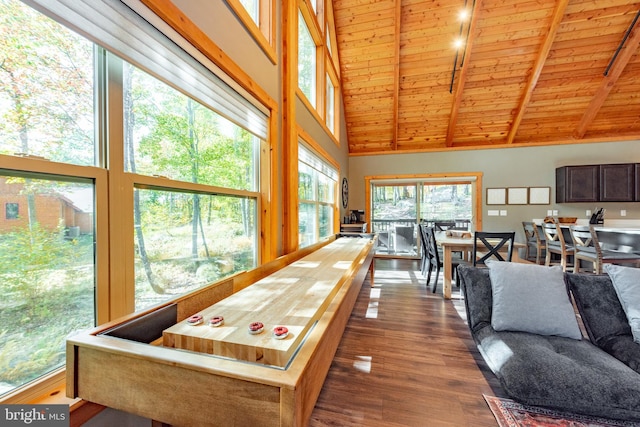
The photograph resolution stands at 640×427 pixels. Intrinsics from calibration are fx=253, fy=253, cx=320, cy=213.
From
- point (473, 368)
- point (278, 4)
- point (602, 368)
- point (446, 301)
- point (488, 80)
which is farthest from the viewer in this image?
point (488, 80)

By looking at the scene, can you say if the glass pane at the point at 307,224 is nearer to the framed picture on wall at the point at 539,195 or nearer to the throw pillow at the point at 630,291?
the throw pillow at the point at 630,291

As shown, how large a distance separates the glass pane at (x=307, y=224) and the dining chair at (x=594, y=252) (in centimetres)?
352

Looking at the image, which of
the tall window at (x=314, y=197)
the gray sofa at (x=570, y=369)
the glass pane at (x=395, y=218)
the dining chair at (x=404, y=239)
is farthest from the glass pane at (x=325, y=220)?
the gray sofa at (x=570, y=369)

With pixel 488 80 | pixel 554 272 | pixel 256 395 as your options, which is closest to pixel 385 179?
pixel 488 80

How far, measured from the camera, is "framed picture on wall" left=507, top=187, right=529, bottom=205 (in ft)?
18.6

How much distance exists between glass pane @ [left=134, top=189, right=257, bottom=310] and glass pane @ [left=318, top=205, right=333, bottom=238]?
98.0 inches

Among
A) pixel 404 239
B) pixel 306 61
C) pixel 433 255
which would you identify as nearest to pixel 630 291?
pixel 433 255

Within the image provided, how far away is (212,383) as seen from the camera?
2.22 feet

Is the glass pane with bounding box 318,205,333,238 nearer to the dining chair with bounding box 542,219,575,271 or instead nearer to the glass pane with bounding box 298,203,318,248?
the glass pane with bounding box 298,203,318,248

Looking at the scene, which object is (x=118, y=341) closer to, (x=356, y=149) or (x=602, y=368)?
(x=602, y=368)

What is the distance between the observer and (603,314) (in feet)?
5.67

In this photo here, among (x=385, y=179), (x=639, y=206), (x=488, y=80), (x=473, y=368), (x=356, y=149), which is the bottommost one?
(x=473, y=368)

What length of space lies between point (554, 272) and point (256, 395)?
2278mm

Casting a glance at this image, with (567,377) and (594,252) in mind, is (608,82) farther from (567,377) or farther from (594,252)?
(567,377)
